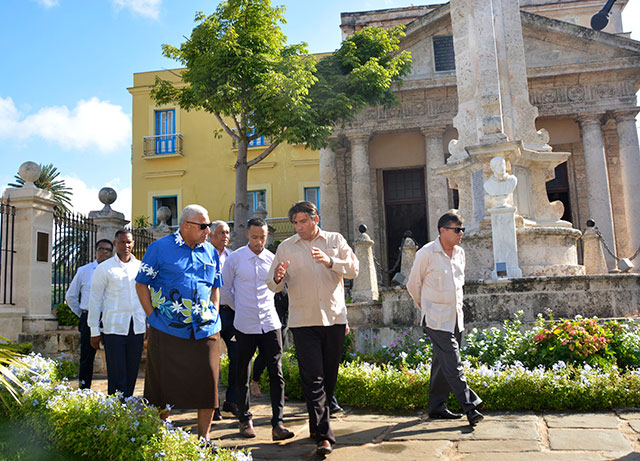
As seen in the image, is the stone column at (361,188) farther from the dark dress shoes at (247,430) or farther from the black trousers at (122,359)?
the dark dress shoes at (247,430)

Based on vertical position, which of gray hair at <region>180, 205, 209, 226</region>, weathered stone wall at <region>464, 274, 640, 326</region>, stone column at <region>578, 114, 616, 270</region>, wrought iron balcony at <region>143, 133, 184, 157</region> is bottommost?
weathered stone wall at <region>464, 274, 640, 326</region>

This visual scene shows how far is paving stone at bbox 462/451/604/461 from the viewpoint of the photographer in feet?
12.3

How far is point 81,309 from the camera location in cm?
687

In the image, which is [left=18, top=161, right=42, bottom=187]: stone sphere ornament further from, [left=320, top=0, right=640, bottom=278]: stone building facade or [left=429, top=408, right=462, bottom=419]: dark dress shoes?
[left=320, top=0, right=640, bottom=278]: stone building facade

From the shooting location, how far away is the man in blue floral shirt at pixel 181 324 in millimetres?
3932

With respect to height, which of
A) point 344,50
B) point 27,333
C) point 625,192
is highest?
point 344,50

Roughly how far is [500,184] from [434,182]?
12.5 metres

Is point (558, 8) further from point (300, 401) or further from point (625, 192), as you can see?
point (300, 401)

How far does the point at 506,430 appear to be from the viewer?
452cm

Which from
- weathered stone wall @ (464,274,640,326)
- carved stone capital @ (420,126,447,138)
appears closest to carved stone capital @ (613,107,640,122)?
carved stone capital @ (420,126,447,138)

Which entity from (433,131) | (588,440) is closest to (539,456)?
(588,440)

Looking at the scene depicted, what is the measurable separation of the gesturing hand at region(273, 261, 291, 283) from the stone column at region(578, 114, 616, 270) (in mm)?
17028

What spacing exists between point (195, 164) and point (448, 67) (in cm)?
1270

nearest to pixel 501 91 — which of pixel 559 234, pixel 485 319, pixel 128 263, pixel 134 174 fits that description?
pixel 559 234
